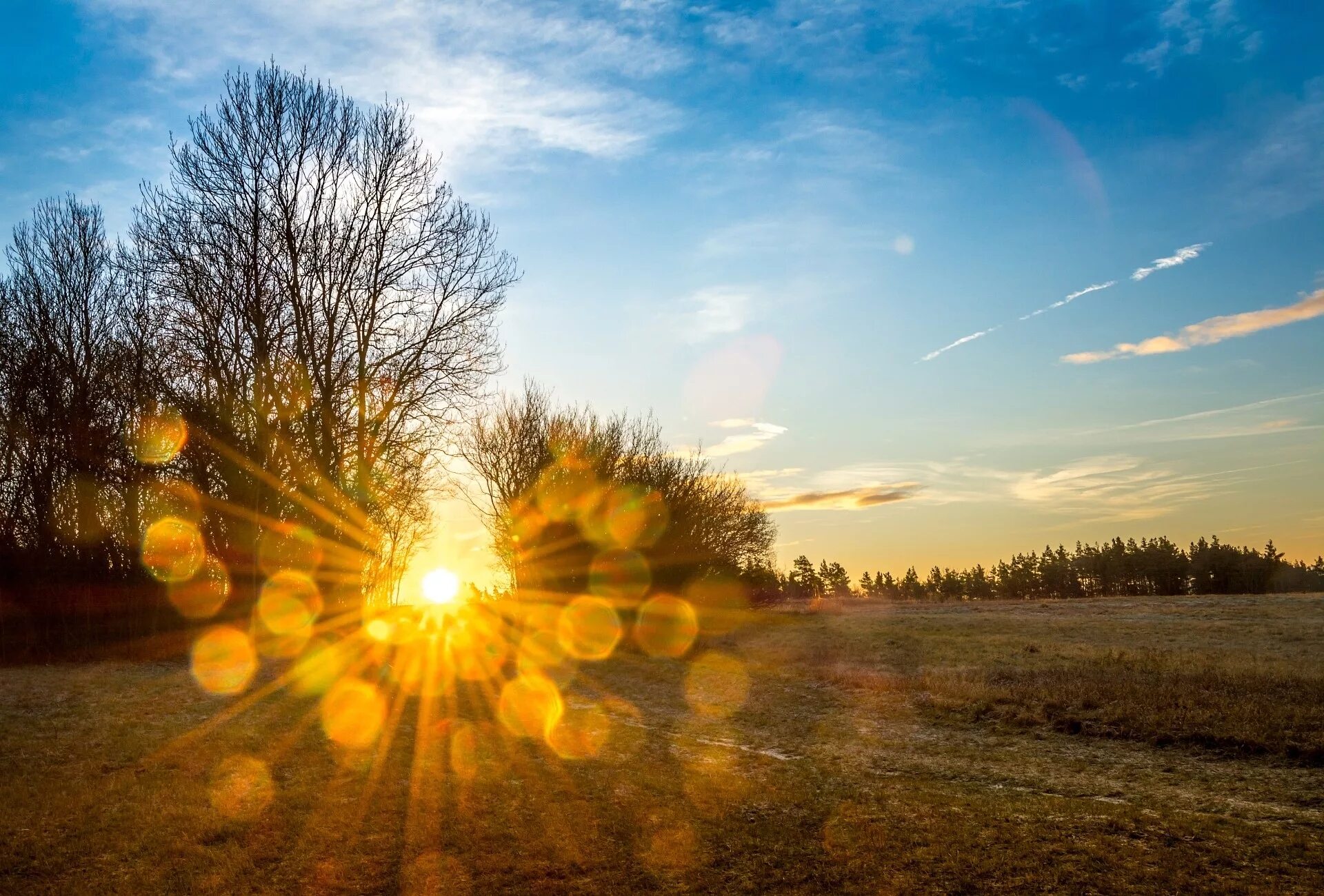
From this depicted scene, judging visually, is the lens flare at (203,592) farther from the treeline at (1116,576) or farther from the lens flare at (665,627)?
the treeline at (1116,576)

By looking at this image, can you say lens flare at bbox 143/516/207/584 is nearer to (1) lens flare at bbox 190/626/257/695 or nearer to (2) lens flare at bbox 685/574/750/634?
(1) lens flare at bbox 190/626/257/695

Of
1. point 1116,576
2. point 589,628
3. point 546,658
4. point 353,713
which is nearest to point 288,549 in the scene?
point 546,658

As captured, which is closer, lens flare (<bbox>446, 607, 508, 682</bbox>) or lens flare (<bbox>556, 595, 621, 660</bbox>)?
lens flare (<bbox>446, 607, 508, 682</bbox>)

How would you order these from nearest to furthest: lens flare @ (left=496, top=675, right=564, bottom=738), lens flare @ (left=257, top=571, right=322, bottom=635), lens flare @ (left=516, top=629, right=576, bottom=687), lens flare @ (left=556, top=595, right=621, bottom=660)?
1. lens flare @ (left=496, top=675, right=564, bottom=738)
2. lens flare @ (left=516, top=629, right=576, bottom=687)
3. lens flare @ (left=257, top=571, right=322, bottom=635)
4. lens flare @ (left=556, top=595, right=621, bottom=660)

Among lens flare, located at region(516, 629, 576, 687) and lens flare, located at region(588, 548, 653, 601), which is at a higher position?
lens flare, located at region(588, 548, 653, 601)

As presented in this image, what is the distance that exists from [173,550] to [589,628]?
15.0 m

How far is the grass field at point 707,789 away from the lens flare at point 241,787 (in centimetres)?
5

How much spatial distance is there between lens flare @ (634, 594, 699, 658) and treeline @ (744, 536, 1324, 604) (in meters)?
20.3

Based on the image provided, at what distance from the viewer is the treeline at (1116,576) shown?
72375 mm

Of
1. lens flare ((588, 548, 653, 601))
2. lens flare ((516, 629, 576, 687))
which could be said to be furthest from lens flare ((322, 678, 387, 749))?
lens flare ((588, 548, 653, 601))

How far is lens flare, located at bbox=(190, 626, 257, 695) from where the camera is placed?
1675cm

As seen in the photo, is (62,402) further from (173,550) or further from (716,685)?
(716,685)

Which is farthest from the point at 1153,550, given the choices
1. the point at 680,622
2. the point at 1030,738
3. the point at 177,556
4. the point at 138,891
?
the point at 138,891

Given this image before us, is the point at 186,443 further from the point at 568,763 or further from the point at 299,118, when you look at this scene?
the point at 568,763
